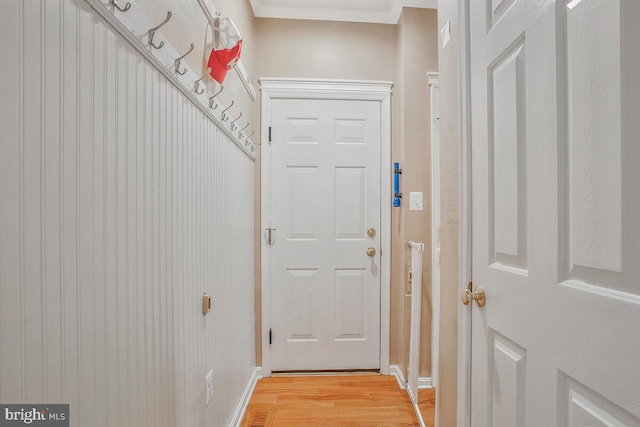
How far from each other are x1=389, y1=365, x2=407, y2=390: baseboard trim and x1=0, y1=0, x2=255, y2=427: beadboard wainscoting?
1.43m

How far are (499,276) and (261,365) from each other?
6.31 feet

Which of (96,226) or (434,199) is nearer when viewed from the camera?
(96,226)

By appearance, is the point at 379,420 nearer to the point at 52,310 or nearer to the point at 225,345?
the point at 225,345

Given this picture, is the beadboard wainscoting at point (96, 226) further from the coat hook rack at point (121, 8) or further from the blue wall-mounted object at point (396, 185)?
the blue wall-mounted object at point (396, 185)

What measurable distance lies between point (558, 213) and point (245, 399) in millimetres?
1959

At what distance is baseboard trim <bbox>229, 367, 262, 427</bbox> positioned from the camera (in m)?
1.69

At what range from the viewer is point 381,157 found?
2.30m

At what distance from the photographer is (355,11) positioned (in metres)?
2.24

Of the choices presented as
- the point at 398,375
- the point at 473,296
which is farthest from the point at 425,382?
the point at 473,296

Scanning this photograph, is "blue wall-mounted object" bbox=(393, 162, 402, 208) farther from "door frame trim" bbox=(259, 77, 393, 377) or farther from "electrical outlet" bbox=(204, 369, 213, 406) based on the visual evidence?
"electrical outlet" bbox=(204, 369, 213, 406)

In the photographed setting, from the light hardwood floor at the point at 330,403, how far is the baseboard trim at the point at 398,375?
1.3 inches

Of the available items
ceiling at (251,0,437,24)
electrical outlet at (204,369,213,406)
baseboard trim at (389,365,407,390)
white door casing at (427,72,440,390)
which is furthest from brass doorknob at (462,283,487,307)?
ceiling at (251,0,437,24)

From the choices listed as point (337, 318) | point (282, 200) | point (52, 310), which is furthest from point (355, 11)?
point (52, 310)

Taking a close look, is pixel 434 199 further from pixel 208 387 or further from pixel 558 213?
pixel 208 387
